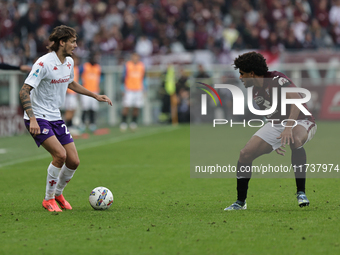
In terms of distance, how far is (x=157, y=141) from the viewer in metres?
14.6

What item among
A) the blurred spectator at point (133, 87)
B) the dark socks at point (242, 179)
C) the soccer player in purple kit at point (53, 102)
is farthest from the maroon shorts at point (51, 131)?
the blurred spectator at point (133, 87)

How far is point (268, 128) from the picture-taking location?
5.86 m

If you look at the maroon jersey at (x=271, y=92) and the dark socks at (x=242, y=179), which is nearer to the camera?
the maroon jersey at (x=271, y=92)

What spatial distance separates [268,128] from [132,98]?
12.5 meters

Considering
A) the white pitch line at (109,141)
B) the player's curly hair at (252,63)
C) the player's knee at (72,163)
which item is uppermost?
the player's curly hair at (252,63)

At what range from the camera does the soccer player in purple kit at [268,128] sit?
5602 millimetres

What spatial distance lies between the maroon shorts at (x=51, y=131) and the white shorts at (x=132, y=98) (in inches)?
469

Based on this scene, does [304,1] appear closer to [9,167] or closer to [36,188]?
[9,167]

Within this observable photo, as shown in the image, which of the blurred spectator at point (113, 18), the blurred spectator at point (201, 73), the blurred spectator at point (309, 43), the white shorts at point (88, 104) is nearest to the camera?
the white shorts at point (88, 104)

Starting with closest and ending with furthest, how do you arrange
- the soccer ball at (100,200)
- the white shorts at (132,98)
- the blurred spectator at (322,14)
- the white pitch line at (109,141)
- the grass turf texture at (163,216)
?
the grass turf texture at (163,216), the soccer ball at (100,200), the white pitch line at (109,141), the white shorts at (132,98), the blurred spectator at (322,14)

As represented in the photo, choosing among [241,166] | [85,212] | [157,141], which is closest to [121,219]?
[85,212]

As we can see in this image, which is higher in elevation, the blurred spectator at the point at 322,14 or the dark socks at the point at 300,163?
the blurred spectator at the point at 322,14

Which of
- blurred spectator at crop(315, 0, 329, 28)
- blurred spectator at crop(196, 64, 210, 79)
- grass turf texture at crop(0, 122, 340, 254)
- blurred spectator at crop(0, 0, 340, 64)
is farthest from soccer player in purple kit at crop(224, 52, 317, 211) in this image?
blurred spectator at crop(315, 0, 329, 28)

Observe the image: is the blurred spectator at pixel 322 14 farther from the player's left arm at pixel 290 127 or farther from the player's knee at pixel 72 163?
the player's knee at pixel 72 163
